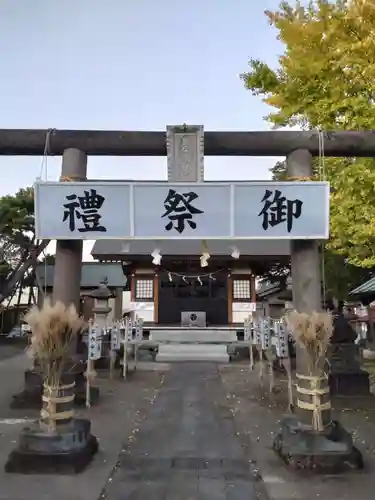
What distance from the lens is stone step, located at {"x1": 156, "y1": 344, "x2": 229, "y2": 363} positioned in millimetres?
18808

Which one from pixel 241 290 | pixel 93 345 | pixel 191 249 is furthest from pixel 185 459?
pixel 241 290

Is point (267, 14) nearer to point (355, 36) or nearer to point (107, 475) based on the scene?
point (355, 36)

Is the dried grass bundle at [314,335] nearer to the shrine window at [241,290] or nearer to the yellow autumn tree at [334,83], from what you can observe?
the yellow autumn tree at [334,83]

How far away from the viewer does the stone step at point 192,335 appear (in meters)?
20.9

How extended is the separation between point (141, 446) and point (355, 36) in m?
8.29

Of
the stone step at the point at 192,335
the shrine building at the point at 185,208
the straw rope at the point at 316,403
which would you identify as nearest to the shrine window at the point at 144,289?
the stone step at the point at 192,335

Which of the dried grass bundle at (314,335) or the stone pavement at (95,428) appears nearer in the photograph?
the stone pavement at (95,428)

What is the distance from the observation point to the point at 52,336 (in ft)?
18.4

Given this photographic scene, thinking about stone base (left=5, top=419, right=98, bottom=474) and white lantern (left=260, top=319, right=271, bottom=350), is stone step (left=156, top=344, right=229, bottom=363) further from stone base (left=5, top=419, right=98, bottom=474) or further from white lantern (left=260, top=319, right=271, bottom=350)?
stone base (left=5, top=419, right=98, bottom=474)

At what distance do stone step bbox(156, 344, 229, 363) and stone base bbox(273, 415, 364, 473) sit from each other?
12748 millimetres

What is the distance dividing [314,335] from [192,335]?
51.6 feet

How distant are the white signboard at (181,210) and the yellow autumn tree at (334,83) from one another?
Result: 327 centimetres

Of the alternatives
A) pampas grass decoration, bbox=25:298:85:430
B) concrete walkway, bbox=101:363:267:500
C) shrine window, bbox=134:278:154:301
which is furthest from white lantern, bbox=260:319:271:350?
shrine window, bbox=134:278:154:301

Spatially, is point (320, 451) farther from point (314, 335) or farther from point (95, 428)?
point (95, 428)
